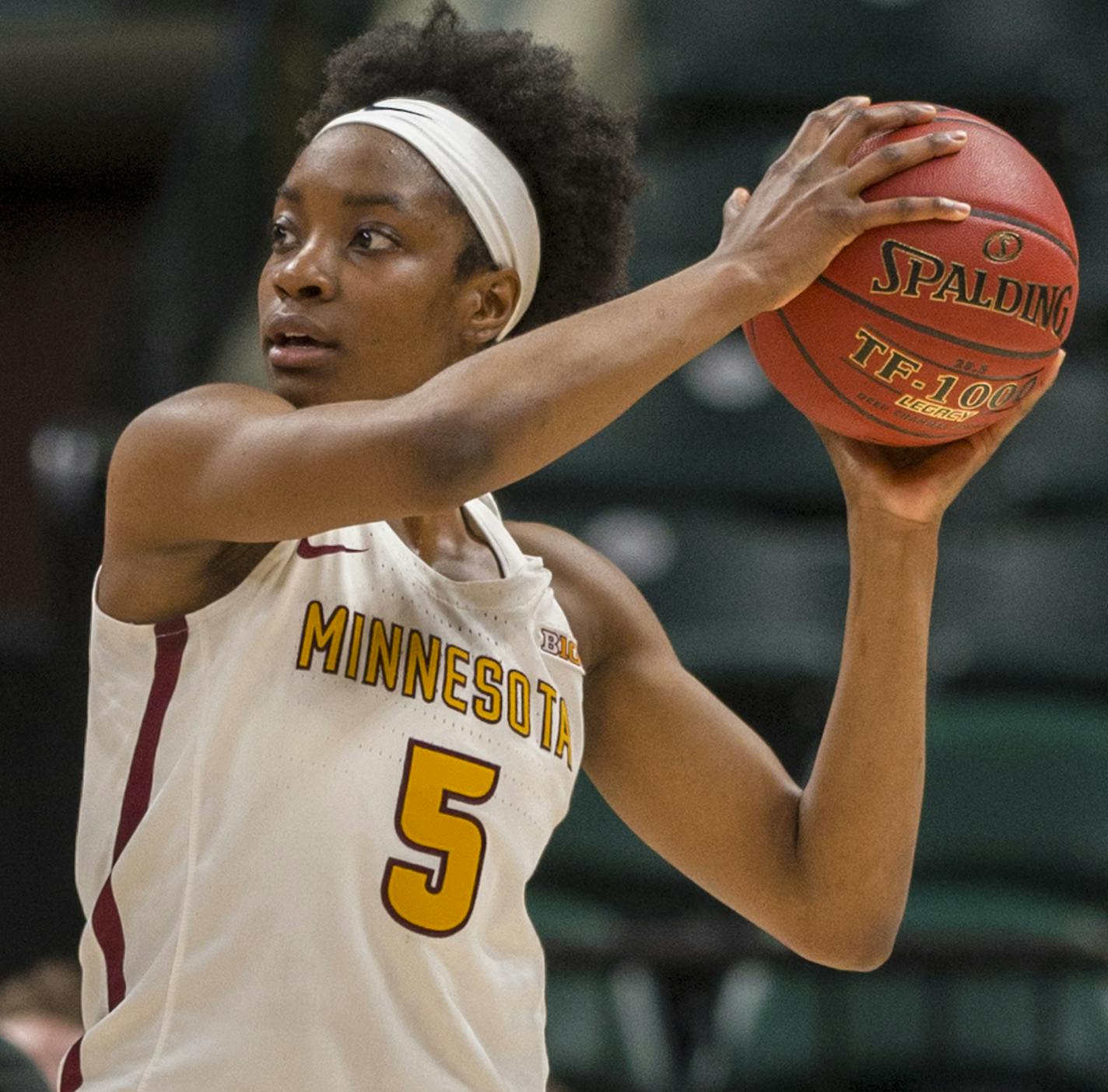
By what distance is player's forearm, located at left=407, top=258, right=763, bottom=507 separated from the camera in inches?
74.8

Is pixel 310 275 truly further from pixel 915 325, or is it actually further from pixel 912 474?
pixel 912 474

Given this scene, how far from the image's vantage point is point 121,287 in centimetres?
675

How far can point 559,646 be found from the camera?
2443 mm

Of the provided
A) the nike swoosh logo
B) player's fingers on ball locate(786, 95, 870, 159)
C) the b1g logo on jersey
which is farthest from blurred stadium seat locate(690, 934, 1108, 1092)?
player's fingers on ball locate(786, 95, 870, 159)

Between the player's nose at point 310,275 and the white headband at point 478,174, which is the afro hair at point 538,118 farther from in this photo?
the player's nose at point 310,275

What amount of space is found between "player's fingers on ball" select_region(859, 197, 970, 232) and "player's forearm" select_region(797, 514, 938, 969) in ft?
1.70

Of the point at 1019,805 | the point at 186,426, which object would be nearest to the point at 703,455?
the point at 1019,805

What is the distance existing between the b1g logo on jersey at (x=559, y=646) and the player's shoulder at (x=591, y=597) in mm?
104

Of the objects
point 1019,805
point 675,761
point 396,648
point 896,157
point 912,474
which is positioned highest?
point 896,157

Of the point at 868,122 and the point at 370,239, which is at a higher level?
the point at 868,122

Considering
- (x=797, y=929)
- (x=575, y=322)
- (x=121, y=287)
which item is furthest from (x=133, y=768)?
(x=121, y=287)

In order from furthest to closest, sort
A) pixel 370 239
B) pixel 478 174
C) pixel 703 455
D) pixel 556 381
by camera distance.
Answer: pixel 703 455 → pixel 478 174 → pixel 370 239 → pixel 556 381

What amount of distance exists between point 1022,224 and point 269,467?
0.92 m

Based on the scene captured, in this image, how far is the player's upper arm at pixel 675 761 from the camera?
2594mm
